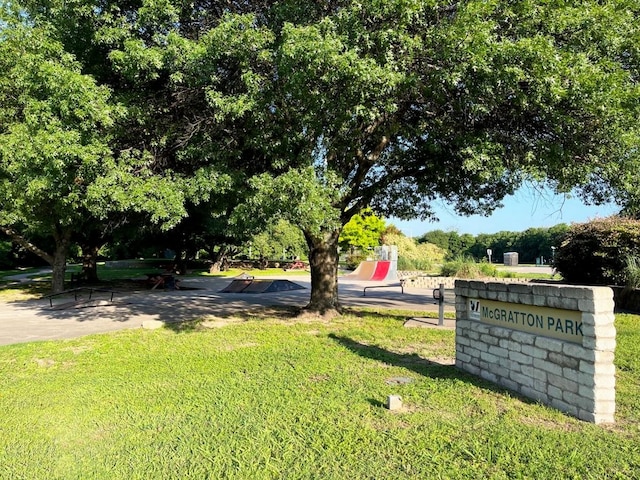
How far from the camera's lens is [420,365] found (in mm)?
6363

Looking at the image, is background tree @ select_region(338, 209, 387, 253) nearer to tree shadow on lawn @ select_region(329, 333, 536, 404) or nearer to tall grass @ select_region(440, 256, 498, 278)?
tall grass @ select_region(440, 256, 498, 278)

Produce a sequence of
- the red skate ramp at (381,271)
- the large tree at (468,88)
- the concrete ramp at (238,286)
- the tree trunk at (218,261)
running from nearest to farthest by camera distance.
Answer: the large tree at (468,88) → the concrete ramp at (238,286) → the red skate ramp at (381,271) → the tree trunk at (218,261)

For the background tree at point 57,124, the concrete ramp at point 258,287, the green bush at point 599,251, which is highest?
the background tree at point 57,124

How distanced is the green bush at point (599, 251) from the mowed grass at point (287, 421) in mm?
6143

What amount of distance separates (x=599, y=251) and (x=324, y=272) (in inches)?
309

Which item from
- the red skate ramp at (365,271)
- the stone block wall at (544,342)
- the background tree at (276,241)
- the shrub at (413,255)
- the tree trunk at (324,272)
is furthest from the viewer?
the background tree at (276,241)

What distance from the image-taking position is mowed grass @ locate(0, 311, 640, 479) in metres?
3.34

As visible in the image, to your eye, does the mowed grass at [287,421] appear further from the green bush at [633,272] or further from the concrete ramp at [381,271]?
the concrete ramp at [381,271]

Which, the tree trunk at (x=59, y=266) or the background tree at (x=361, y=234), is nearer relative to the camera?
the tree trunk at (x=59, y=266)

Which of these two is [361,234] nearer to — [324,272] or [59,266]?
[59,266]

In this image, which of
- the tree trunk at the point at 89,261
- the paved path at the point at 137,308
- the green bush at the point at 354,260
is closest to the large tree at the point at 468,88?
the paved path at the point at 137,308

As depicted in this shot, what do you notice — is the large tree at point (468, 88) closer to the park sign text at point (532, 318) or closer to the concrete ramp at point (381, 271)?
the park sign text at point (532, 318)

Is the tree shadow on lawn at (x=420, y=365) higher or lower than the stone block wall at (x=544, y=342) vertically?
lower

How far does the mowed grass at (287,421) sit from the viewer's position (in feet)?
11.0
